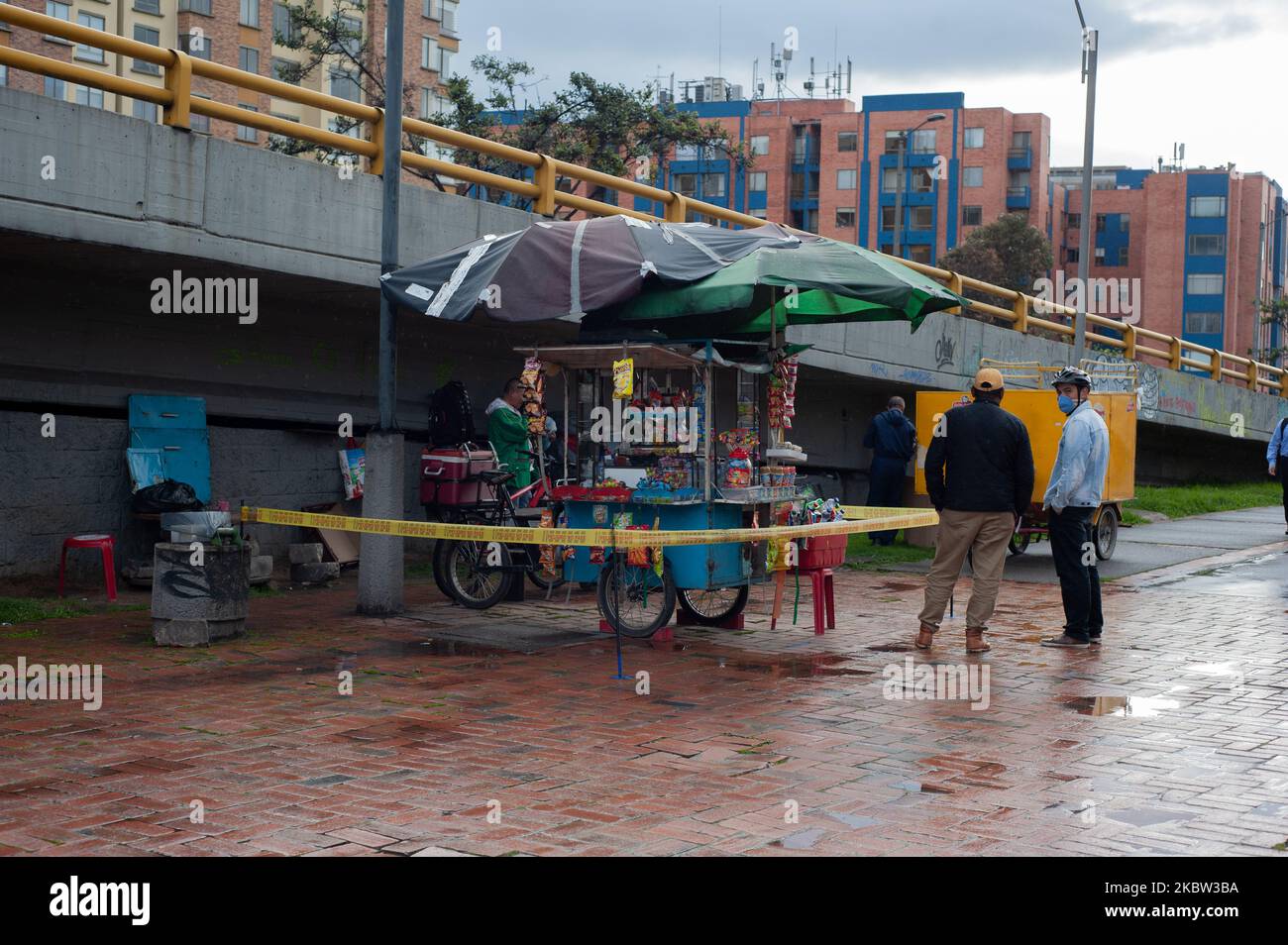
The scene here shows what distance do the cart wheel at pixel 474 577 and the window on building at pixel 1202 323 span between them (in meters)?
94.4

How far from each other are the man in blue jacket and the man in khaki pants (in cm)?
784

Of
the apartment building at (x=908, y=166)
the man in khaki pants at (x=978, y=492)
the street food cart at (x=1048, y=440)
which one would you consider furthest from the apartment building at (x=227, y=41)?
the man in khaki pants at (x=978, y=492)

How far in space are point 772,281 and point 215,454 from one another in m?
6.30

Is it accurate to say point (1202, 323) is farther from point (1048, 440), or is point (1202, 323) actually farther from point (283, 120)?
point (283, 120)

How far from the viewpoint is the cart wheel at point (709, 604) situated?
36.6 feet

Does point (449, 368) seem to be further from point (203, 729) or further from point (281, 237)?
point (203, 729)

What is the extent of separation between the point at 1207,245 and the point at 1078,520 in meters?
95.5

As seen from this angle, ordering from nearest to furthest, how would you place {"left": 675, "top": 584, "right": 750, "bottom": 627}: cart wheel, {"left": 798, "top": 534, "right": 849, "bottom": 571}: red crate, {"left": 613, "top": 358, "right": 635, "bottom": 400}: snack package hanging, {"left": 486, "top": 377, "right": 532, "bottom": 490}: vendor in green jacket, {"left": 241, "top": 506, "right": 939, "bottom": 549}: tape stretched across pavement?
1. {"left": 241, "top": 506, "right": 939, "bottom": 549}: tape stretched across pavement
2. {"left": 613, "top": 358, "right": 635, "bottom": 400}: snack package hanging
3. {"left": 798, "top": 534, "right": 849, "bottom": 571}: red crate
4. {"left": 675, "top": 584, "right": 750, "bottom": 627}: cart wheel
5. {"left": 486, "top": 377, "right": 532, "bottom": 490}: vendor in green jacket

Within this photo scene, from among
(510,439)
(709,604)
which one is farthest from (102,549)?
(709,604)

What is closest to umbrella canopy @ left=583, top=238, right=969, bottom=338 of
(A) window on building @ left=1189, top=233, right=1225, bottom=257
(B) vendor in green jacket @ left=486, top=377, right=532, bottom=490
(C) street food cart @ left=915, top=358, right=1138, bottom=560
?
(B) vendor in green jacket @ left=486, top=377, right=532, bottom=490

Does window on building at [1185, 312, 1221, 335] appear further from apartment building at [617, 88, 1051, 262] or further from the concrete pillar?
the concrete pillar

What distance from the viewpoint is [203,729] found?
7.14 metres

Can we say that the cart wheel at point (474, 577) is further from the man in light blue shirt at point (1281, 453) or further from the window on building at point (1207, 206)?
the window on building at point (1207, 206)

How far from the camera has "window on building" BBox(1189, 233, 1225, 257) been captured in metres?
96.9
